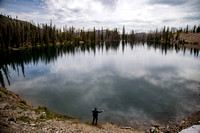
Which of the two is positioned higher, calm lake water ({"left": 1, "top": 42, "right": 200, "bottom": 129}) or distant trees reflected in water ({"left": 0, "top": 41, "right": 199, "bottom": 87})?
distant trees reflected in water ({"left": 0, "top": 41, "right": 199, "bottom": 87})

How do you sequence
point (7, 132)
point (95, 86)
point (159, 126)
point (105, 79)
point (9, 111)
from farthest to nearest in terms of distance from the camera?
1. point (105, 79)
2. point (95, 86)
3. point (159, 126)
4. point (9, 111)
5. point (7, 132)

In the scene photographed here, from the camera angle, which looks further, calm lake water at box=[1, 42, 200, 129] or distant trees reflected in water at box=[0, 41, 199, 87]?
distant trees reflected in water at box=[0, 41, 199, 87]

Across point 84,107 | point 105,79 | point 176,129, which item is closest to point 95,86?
point 105,79

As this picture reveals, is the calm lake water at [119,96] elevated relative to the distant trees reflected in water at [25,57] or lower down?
lower down

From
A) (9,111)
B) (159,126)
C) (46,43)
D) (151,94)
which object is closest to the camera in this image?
(9,111)

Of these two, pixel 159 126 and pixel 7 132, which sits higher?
pixel 7 132

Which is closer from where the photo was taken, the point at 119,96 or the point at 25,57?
the point at 119,96

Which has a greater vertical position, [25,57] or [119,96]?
[25,57]

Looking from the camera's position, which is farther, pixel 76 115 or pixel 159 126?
pixel 76 115

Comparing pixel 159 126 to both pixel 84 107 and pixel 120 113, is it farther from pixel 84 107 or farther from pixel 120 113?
pixel 84 107

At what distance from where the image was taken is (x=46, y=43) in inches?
3743

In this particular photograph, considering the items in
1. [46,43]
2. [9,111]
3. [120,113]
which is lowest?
[120,113]

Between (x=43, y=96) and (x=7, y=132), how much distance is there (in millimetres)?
12310

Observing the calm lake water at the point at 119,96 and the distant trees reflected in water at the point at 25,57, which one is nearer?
the calm lake water at the point at 119,96
